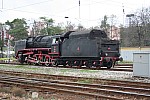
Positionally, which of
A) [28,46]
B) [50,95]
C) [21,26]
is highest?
[21,26]

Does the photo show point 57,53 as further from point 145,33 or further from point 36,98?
point 145,33

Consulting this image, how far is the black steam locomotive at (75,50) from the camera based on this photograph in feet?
68.7

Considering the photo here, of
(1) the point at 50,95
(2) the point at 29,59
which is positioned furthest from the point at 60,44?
(1) the point at 50,95

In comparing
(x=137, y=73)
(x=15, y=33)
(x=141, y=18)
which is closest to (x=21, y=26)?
(x=15, y=33)

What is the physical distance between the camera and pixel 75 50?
75.1ft

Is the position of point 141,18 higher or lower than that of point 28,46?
higher

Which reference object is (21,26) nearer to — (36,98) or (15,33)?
(15,33)

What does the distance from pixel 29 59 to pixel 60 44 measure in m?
5.96

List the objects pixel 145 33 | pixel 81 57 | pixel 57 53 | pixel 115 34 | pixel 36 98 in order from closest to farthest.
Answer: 1. pixel 36 98
2. pixel 81 57
3. pixel 57 53
4. pixel 145 33
5. pixel 115 34

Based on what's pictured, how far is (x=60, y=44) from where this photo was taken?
2488cm

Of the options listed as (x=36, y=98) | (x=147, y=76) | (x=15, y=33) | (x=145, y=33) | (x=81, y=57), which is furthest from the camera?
(x=15, y=33)

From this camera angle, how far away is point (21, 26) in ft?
257

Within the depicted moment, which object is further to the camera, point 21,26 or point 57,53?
point 21,26

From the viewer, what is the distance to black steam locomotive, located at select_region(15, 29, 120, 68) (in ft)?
68.7
